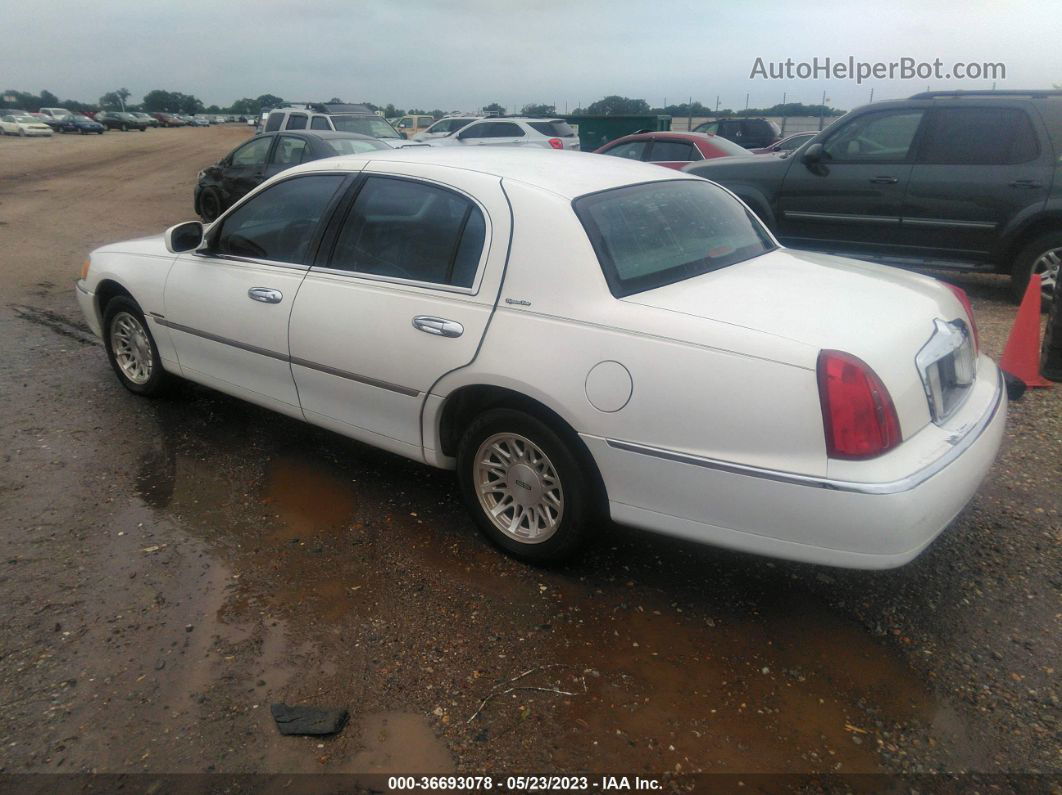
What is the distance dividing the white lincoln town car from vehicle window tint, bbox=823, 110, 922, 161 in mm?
4582

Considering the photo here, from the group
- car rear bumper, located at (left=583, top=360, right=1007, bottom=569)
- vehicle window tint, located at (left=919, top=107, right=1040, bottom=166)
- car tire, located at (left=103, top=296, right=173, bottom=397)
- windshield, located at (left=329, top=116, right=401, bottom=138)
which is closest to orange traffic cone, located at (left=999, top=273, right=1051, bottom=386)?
vehicle window tint, located at (left=919, top=107, right=1040, bottom=166)

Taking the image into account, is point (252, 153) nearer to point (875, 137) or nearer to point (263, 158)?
point (263, 158)

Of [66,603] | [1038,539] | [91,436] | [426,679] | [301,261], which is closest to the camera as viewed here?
[426,679]

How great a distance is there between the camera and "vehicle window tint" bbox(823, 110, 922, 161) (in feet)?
25.5

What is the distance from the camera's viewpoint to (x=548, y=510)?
10.7 ft

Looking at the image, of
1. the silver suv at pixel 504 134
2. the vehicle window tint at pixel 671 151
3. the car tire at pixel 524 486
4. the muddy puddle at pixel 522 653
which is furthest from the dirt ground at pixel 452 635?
the silver suv at pixel 504 134

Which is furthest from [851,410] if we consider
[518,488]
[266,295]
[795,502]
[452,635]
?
[266,295]

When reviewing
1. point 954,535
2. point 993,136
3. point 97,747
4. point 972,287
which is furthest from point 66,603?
point 972,287

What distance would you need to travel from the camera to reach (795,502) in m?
2.61

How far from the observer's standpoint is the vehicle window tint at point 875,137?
7.76 meters

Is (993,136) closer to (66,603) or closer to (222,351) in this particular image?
(222,351)

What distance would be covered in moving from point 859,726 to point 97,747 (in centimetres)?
234

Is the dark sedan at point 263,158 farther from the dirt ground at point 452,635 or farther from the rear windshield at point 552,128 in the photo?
the rear windshield at point 552,128

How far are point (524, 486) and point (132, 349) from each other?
3.22 metres
